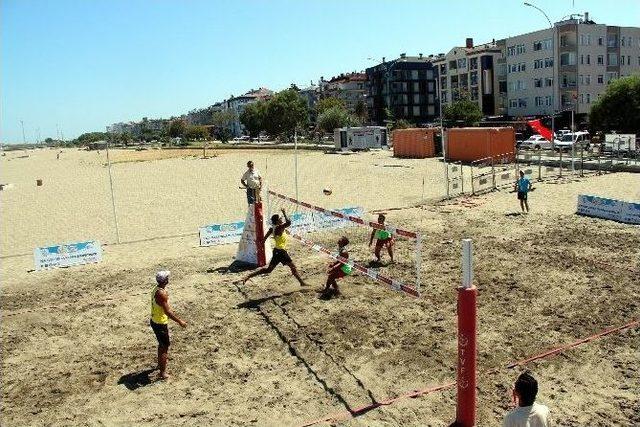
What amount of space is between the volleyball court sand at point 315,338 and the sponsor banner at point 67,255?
56cm

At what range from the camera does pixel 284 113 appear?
9662cm

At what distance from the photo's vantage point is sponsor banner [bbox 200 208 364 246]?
17.5m

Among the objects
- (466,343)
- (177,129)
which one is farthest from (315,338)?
(177,129)

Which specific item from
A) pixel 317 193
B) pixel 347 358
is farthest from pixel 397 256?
pixel 317 193

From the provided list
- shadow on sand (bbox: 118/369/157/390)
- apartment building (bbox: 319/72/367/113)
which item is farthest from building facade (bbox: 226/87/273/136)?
shadow on sand (bbox: 118/369/157/390)

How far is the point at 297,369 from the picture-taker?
320 inches

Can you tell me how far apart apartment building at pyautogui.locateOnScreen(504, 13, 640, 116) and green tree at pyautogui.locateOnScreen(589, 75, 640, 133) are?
20.7 meters

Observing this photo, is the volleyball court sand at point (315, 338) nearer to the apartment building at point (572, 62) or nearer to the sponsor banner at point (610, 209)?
the sponsor banner at point (610, 209)

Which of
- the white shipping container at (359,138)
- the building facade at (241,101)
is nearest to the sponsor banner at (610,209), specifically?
the white shipping container at (359,138)

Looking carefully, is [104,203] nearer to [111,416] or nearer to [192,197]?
[192,197]

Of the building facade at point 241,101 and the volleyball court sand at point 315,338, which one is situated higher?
the building facade at point 241,101

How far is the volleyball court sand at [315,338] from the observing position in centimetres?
708

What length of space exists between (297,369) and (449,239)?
362 inches

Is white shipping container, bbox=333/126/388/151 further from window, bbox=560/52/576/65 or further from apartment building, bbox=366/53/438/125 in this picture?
apartment building, bbox=366/53/438/125
